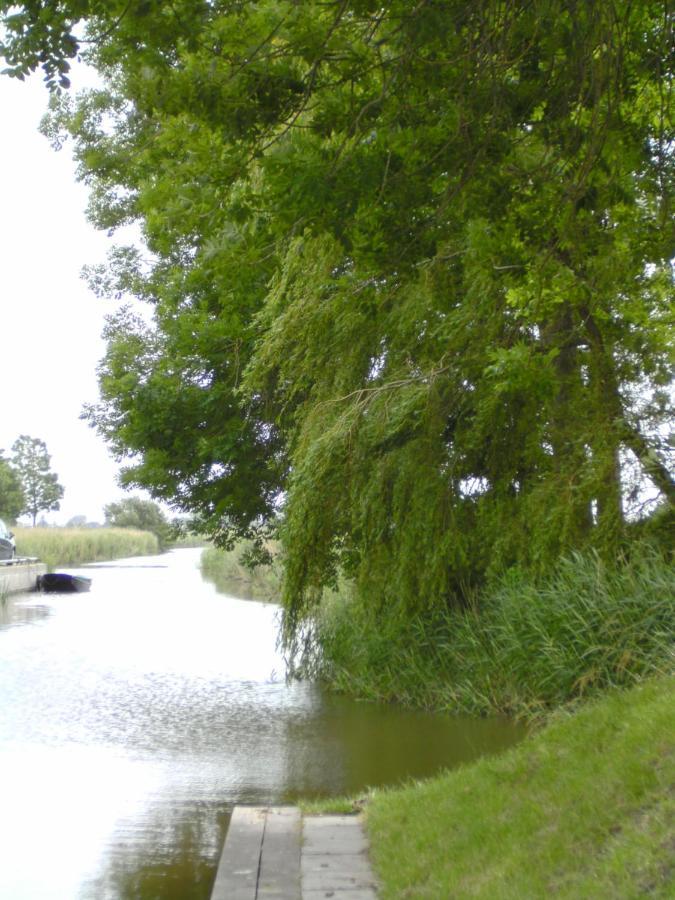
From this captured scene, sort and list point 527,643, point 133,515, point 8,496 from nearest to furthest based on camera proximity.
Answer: point 527,643, point 8,496, point 133,515

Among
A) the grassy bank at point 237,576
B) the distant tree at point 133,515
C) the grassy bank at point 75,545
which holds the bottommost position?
the grassy bank at point 237,576

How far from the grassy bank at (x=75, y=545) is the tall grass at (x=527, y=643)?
37.8 m

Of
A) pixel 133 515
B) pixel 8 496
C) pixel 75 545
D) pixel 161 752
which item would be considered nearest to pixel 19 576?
pixel 75 545

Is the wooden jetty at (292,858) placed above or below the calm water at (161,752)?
above

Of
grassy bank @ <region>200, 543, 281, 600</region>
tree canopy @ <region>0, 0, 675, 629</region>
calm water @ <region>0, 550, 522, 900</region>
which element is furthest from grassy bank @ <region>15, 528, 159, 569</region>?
tree canopy @ <region>0, 0, 675, 629</region>

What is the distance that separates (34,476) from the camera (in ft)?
261

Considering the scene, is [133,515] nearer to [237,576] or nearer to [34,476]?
[34,476]

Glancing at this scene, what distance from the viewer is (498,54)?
22.2 feet

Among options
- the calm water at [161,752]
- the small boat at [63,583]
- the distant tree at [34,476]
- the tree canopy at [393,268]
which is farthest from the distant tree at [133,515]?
the tree canopy at [393,268]

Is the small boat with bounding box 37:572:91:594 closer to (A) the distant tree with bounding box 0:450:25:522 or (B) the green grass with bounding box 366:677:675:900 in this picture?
(A) the distant tree with bounding box 0:450:25:522

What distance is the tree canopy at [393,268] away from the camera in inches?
240

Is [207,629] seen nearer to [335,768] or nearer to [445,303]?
[335,768]

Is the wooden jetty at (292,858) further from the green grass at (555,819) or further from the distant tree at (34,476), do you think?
the distant tree at (34,476)

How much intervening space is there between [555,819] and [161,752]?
22.5 ft
